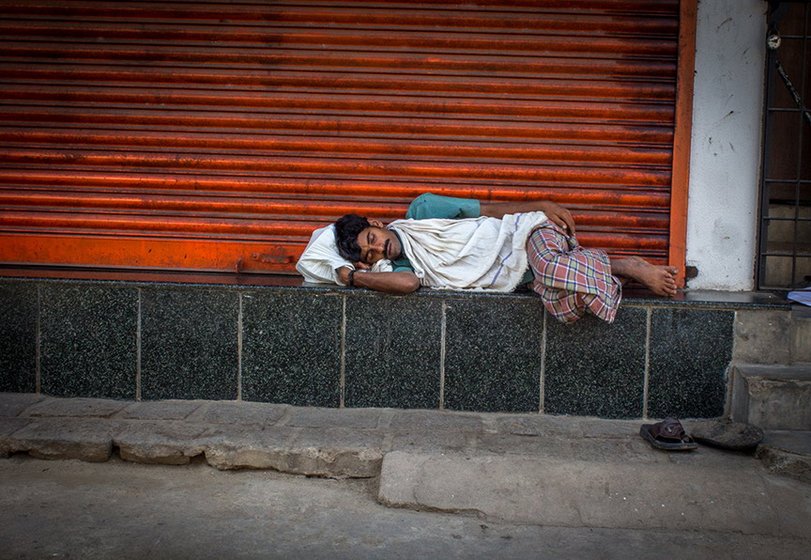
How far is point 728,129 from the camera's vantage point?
4863 mm

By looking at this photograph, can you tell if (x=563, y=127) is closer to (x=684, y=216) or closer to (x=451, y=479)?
(x=684, y=216)

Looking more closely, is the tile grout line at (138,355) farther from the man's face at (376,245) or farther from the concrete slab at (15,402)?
the man's face at (376,245)

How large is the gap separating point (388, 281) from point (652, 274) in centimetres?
139

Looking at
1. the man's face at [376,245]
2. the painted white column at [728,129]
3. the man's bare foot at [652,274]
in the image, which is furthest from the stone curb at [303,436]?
the painted white column at [728,129]

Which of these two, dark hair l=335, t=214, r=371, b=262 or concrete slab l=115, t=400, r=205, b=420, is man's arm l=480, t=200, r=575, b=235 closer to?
dark hair l=335, t=214, r=371, b=262

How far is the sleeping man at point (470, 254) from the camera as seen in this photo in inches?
166

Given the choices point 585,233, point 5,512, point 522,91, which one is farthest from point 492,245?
point 5,512

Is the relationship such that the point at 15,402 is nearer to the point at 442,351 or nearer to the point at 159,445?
the point at 159,445

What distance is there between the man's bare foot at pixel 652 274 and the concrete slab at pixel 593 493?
3.27ft

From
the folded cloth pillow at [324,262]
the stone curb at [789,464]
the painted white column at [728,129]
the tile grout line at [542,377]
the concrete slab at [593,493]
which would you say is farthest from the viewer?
the painted white column at [728,129]

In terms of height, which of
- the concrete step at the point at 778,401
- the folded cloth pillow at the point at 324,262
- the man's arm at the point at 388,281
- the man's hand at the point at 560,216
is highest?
the man's hand at the point at 560,216

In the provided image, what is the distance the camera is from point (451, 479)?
358 cm

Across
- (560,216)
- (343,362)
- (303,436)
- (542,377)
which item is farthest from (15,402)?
(560,216)

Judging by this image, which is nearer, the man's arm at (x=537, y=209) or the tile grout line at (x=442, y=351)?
the tile grout line at (x=442, y=351)
